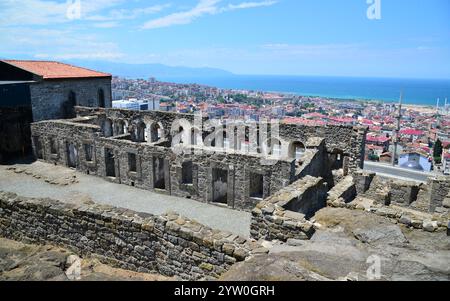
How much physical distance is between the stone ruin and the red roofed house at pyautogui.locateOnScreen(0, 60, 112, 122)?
2.72m

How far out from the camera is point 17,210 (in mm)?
9648

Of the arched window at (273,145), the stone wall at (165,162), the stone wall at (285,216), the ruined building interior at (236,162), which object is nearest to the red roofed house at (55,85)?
the stone wall at (165,162)

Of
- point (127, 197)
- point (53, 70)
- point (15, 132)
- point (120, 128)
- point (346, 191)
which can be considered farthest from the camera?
point (53, 70)

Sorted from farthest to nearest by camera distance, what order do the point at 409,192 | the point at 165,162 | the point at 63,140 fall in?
the point at 63,140 → the point at 165,162 → the point at 409,192

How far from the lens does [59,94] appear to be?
29688 millimetres

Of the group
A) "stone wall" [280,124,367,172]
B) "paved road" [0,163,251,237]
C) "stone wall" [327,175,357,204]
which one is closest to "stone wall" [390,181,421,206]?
"stone wall" [327,175,357,204]

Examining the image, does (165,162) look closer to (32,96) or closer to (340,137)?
(340,137)

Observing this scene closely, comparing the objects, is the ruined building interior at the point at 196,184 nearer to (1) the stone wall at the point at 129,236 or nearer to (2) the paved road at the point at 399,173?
(1) the stone wall at the point at 129,236

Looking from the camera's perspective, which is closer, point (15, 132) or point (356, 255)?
point (356, 255)

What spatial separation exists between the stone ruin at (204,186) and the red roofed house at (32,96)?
200 cm

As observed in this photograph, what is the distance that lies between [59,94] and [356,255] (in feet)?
94.5

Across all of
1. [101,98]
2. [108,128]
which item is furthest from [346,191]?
[101,98]
